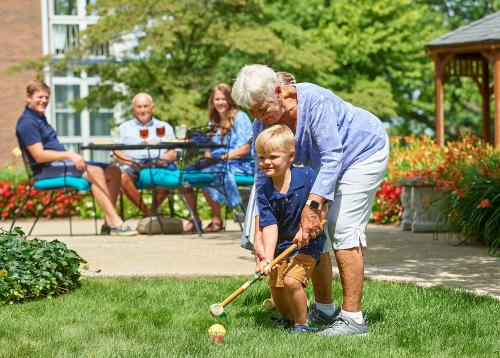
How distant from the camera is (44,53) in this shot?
2803 centimetres

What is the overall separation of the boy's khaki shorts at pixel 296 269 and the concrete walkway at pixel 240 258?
1.61 meters

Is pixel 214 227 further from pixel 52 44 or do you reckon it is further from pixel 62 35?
pixel 62 35

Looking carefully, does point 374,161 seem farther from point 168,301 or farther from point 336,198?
point 168,301

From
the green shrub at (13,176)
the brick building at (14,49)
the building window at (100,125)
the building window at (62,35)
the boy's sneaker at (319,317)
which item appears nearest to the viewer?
the boy's sneaker at (319,317)

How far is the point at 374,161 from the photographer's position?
5.14 m

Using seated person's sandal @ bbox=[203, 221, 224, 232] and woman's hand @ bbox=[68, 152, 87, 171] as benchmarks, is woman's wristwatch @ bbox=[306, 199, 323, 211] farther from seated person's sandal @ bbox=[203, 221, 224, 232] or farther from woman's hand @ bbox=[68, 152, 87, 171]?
seated person's sandal @ bbox=[203, 221, 224, 232]

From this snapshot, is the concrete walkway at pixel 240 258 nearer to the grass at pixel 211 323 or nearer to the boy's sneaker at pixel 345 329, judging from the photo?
the grass at pixel 211 323

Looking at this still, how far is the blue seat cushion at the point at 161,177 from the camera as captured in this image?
10.7m

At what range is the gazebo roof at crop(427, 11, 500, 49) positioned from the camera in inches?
686

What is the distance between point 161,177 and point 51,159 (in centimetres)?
111

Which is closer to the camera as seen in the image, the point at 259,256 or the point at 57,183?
the point at 259,256

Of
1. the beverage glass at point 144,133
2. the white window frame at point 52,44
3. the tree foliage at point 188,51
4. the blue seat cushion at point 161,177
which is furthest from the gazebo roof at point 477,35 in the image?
the white window frame at point 52,44

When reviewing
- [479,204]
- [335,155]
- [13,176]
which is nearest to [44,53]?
[13,176]

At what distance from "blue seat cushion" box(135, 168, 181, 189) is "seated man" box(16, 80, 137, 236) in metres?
0.51
